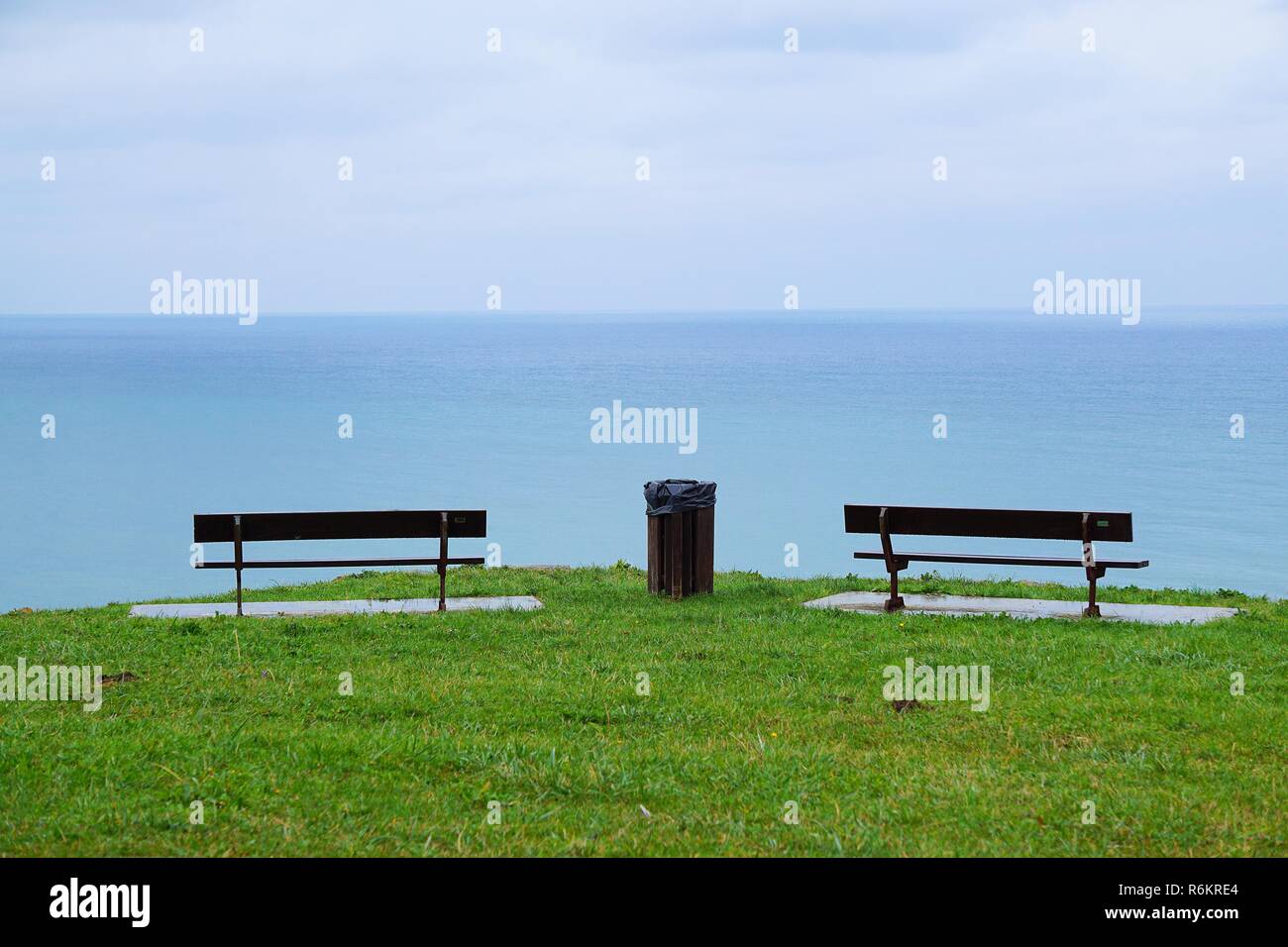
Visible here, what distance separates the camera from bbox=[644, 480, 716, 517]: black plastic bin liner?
1142cm

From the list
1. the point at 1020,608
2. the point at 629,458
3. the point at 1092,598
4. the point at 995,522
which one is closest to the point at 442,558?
the point at 995,522

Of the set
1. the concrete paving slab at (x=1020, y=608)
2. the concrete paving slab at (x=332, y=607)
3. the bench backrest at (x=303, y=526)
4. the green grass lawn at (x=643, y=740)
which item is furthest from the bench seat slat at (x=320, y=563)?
the concrete paving slab at (x=1020, y=608)

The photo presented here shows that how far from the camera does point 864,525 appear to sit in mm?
11375

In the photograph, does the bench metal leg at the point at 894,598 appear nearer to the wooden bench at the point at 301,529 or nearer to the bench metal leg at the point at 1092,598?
the bench metal leg at the point at 1092,598

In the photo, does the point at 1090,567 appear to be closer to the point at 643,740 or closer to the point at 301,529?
the point at 643,740

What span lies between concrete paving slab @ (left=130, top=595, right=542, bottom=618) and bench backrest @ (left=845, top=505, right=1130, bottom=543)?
3174 mm

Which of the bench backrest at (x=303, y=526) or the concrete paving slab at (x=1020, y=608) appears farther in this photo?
the bench backrest at (x=303, y=526)

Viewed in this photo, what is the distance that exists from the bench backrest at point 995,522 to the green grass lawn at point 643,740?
970mm

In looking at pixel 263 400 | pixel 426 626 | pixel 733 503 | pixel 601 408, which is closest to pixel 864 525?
pixel 426 626

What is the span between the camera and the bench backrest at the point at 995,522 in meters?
10.4

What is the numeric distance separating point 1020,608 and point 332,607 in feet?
19.5

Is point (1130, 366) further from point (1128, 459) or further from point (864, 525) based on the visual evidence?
point (864, 525)

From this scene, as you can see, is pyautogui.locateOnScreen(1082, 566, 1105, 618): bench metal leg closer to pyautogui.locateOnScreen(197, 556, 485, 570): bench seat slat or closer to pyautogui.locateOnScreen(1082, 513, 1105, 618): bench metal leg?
pyautogui.locateOnScreen(1082, 513, 1105, 618): bench metal leg
